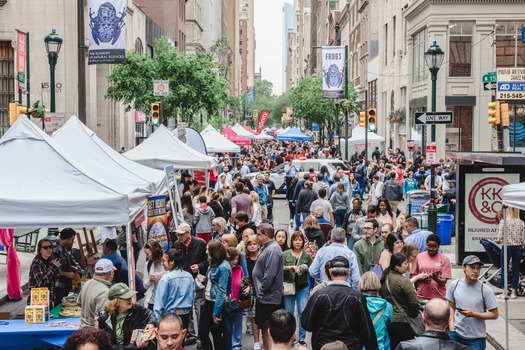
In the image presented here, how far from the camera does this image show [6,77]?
1708 inches

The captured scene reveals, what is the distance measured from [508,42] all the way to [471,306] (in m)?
42.5

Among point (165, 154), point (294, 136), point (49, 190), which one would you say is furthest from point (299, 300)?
point (294, 136)

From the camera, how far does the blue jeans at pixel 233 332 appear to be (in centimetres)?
1062

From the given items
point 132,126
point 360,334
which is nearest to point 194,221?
point 360,334

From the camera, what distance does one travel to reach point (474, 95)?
49062mm

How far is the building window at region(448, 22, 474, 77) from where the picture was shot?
48.9 m

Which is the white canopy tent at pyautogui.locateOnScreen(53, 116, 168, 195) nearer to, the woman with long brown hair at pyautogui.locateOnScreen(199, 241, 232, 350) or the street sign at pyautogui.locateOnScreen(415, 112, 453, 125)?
the woman with long brown hair at pyautogui.locateOnScreen(199, 241, 232, 350)

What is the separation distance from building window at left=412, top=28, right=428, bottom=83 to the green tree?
12992mm

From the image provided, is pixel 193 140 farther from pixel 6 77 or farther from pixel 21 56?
pixel 6 77

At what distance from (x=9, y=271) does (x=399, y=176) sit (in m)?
19.7

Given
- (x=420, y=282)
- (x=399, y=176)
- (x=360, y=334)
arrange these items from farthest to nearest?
1. (x=399, y=176)
2. (x=420, y=282)
3. (x=360, y=334)

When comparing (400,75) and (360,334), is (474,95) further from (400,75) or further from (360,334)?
(360,334)

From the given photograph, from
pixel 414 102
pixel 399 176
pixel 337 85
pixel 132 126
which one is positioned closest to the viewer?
pixel 399 176

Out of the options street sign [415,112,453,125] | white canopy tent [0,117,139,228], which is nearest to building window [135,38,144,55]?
street sign [415,112,453,125]
